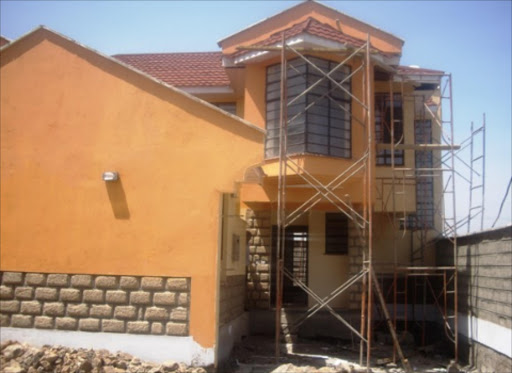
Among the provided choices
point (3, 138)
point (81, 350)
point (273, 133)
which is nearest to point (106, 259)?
point (81, 350)

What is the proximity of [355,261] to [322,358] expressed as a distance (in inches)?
125

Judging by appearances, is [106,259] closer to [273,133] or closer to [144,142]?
[144,142]

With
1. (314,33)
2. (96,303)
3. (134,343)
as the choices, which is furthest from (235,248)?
→ (314,33)

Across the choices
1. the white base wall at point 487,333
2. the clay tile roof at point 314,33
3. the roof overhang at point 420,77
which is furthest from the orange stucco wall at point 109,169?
the roof overhang at point 420,77

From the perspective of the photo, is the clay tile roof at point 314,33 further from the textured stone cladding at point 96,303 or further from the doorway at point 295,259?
the textured stone cladding at point 96,303

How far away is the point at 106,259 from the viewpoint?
8516mm

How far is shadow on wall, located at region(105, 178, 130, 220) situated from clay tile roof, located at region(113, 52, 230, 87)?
19.8 ft

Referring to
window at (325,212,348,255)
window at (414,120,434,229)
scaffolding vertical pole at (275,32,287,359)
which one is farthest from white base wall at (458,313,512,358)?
window at (414,120,434,229)

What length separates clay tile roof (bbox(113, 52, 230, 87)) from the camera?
14.2 meters

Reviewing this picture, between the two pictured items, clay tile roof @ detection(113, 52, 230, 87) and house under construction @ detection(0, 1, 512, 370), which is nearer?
house under construction @ detection(0, 1, 512, 370)

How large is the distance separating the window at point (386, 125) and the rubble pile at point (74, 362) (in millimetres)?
8211

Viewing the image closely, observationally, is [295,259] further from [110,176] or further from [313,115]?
[110,176]

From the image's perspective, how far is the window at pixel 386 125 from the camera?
1372 cm

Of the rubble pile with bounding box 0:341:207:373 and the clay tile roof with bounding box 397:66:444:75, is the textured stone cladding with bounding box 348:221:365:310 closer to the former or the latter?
the clay tile roof with bounding box 397:66:444:75
